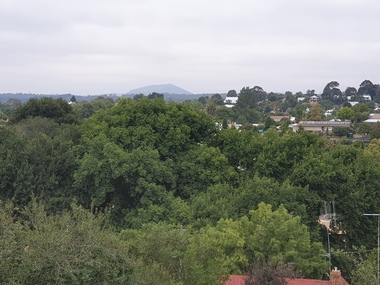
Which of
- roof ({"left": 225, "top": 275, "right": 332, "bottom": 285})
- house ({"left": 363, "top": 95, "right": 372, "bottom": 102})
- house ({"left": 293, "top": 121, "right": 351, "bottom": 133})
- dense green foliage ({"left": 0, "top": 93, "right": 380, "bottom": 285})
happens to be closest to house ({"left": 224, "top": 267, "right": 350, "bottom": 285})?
roof ({"left": 225, "top": 275, "right": 332, "bottom": 285})

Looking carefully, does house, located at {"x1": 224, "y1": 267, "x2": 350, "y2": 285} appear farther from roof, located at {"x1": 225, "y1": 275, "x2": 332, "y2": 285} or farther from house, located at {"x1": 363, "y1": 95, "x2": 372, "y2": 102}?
house, located at {"x1": 363, "y1": 95, "x2": 372, "y2": 102}

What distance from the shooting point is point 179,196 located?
15453 mm

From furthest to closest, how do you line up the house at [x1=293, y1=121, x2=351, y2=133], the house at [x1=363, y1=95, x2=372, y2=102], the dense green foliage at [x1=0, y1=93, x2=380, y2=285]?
the house at [x1=363, y1=95, x2=372, y2=102] < the house at [x1=293, y1=121, x2=351, y2=133] < the dense green foliage at [x1=0, y1=93, x2=380, y2=285]

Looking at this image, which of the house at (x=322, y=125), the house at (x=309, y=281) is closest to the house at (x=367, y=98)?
the house at (x=322, y=125)

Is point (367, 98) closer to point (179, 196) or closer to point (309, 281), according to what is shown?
point (179, 196)

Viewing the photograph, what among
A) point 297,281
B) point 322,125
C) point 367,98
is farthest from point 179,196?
point 367,98

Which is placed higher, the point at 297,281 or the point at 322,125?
the point at 322,125

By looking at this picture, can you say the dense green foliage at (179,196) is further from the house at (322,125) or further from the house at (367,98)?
the house at (367,98)

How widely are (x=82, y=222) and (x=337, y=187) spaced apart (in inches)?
338

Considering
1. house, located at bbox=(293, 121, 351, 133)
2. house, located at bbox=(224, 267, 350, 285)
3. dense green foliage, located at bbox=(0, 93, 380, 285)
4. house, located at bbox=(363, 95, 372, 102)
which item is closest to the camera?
dense green foliage, located at bbox=(0, 93, 380, 285)

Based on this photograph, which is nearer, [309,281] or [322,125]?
[309,281]

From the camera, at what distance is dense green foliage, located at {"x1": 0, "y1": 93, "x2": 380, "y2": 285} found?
8.31m

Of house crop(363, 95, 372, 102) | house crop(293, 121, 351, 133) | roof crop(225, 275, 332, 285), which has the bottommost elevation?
roof crop(225, 275, 332, 285)

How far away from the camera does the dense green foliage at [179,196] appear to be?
Result: 8.31 m
